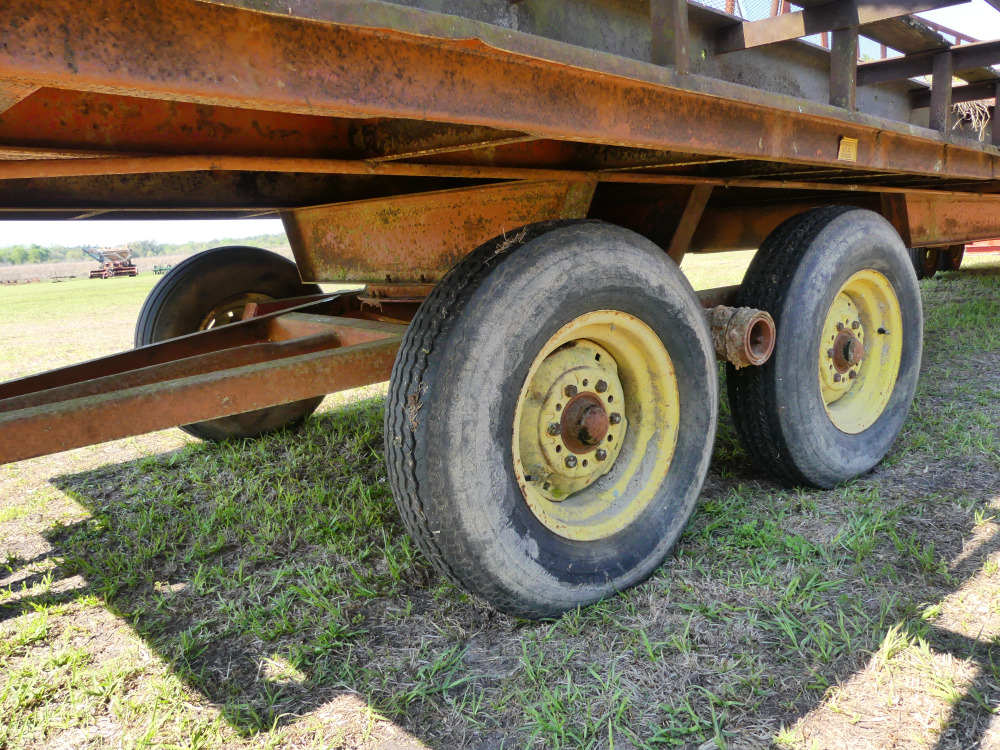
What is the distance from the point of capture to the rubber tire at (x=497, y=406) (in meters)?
1.71

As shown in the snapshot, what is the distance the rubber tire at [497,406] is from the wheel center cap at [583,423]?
0.96 feet

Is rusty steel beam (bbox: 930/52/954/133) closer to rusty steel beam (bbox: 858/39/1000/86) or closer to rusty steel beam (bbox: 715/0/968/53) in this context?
rusty steel beam (bbox: 858/39/1000/86)

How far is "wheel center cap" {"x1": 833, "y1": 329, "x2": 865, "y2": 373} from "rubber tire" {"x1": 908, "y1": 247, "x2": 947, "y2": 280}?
6.32m

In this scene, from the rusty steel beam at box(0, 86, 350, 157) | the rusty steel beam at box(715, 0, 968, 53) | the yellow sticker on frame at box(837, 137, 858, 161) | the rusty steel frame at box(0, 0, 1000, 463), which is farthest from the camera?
the yellow sticker on frame at box(837, 137, 858, 161)

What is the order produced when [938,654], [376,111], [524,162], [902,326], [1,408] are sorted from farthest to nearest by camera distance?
[902,326] < [524,162] < [1,408] < [938,654] < [376,111]

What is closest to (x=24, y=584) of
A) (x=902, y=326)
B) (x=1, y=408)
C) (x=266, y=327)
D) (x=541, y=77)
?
(x=1, y=408)

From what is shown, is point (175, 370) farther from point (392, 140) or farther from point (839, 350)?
point (839, 350)

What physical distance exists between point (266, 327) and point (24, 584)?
1.39 metres

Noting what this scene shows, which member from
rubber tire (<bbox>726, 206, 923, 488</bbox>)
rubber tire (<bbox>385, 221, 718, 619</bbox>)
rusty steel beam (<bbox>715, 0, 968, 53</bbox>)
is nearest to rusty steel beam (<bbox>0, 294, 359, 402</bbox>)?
rubber tire (<bbox>385, 221, 718, 619</bbox>)

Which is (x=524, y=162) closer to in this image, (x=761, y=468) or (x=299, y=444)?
(x=761, y=468)

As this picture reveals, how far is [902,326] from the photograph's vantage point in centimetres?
311

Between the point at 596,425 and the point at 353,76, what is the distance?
1.25m

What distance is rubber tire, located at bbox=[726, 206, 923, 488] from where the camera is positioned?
2.57 meters

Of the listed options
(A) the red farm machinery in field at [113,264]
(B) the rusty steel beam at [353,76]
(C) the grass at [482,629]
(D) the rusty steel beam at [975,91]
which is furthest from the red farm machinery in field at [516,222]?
(A) the red farm machinery in field at [113,264]
